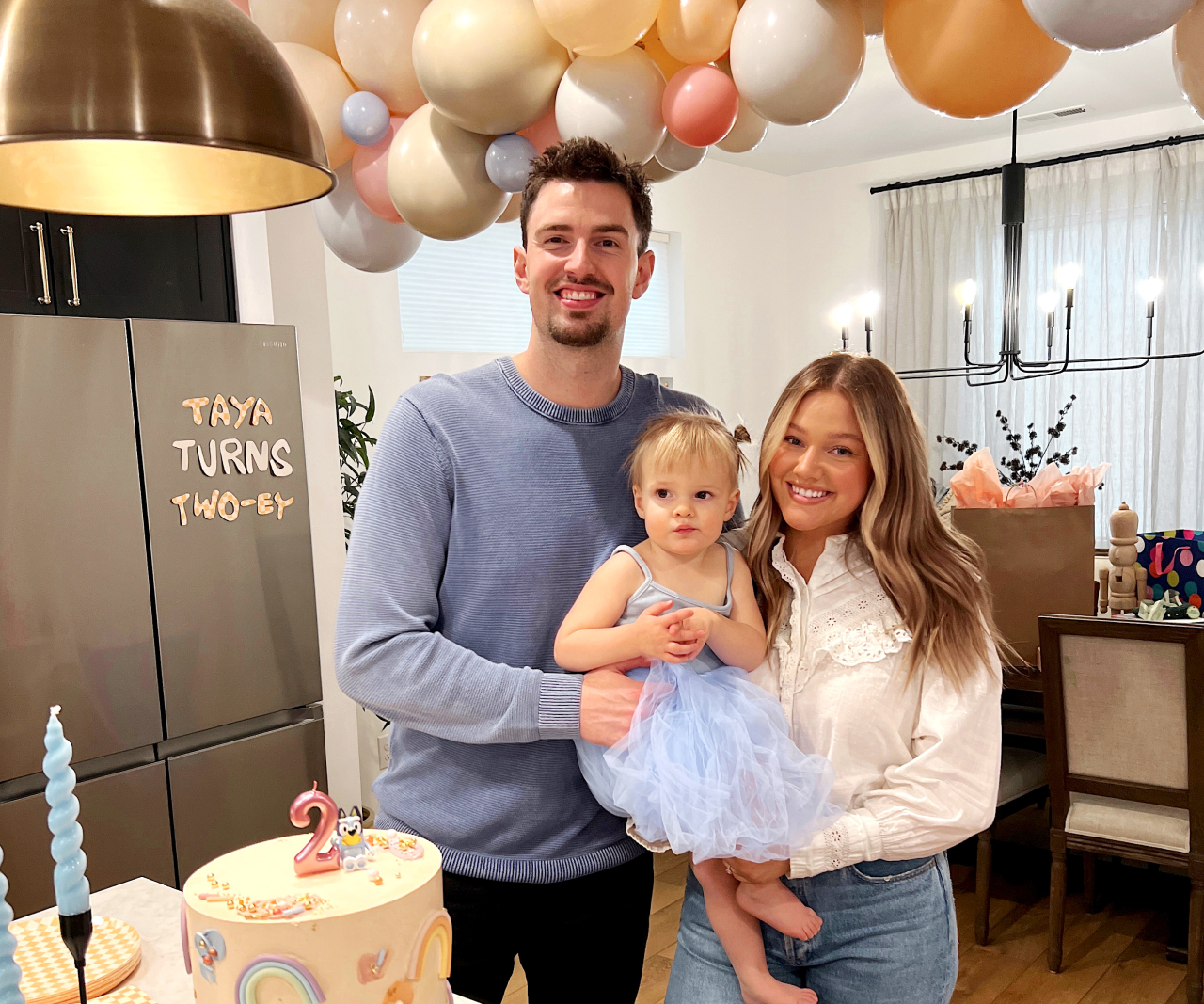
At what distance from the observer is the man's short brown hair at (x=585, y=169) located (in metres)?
1.49

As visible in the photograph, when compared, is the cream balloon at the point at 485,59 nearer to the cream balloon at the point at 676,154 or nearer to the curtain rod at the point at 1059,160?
the cream balloon at the point at 676,154

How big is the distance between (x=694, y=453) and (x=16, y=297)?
218cm

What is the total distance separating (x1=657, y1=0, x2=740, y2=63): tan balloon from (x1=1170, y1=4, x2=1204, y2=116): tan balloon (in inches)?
23.6

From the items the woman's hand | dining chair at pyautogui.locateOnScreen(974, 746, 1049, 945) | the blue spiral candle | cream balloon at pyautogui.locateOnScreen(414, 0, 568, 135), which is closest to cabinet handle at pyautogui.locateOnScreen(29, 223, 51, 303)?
cream balloon at pyautogui.locateOnScreen(414, 0, 568, 135)

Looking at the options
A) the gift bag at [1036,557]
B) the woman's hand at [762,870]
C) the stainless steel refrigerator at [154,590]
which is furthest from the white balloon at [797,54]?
the stainless steel refrigerator at [154,590]

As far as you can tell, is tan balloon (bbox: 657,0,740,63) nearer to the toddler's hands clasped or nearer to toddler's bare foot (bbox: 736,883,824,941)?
the toddler's hands clasped

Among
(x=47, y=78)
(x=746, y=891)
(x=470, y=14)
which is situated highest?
(x=470, y=14)

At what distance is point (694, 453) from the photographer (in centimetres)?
149

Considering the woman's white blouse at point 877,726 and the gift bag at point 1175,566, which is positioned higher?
the woman's white blouse at point 877,726

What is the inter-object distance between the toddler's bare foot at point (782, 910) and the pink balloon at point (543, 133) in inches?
47.5

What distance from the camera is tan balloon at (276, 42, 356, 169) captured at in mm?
1805

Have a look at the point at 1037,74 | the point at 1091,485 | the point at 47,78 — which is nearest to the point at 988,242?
the point at 1091,485

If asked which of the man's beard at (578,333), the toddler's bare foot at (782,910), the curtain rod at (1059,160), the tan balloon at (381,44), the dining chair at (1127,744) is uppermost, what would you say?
the curtain rod at (1059,160)

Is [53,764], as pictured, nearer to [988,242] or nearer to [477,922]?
[477,922]
